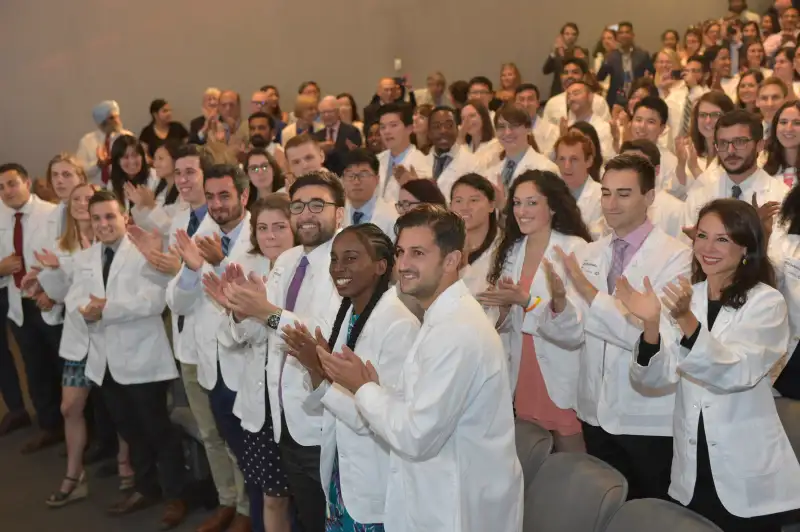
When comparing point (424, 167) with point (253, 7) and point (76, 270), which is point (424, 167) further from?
point (253, 7)

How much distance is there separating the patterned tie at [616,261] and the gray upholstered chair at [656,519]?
1221 millimetres

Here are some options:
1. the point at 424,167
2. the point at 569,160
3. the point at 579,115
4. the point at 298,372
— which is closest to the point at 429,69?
the point at 579,115

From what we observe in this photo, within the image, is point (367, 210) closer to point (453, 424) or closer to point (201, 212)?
point (201, 212)

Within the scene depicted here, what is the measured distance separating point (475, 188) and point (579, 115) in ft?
11.2

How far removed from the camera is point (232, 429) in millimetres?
3932

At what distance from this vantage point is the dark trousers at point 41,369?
5.72 m

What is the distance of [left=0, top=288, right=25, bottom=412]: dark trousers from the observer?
593 centimetres

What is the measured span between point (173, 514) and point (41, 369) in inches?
70.3

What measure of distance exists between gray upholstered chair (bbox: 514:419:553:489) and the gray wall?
305 inches

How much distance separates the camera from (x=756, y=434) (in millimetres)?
2625

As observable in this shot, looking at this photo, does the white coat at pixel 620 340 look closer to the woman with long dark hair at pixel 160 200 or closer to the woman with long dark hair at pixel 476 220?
the woman with long dark hair at pixel 476 220

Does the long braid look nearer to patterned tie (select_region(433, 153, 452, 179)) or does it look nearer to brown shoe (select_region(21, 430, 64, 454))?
patterned tie (select_region(433, 153, 452, 179))

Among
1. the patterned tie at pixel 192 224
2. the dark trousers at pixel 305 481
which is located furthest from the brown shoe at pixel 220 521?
the patterned tie at pixel 192 224

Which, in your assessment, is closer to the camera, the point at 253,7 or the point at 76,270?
the point at 76,270
